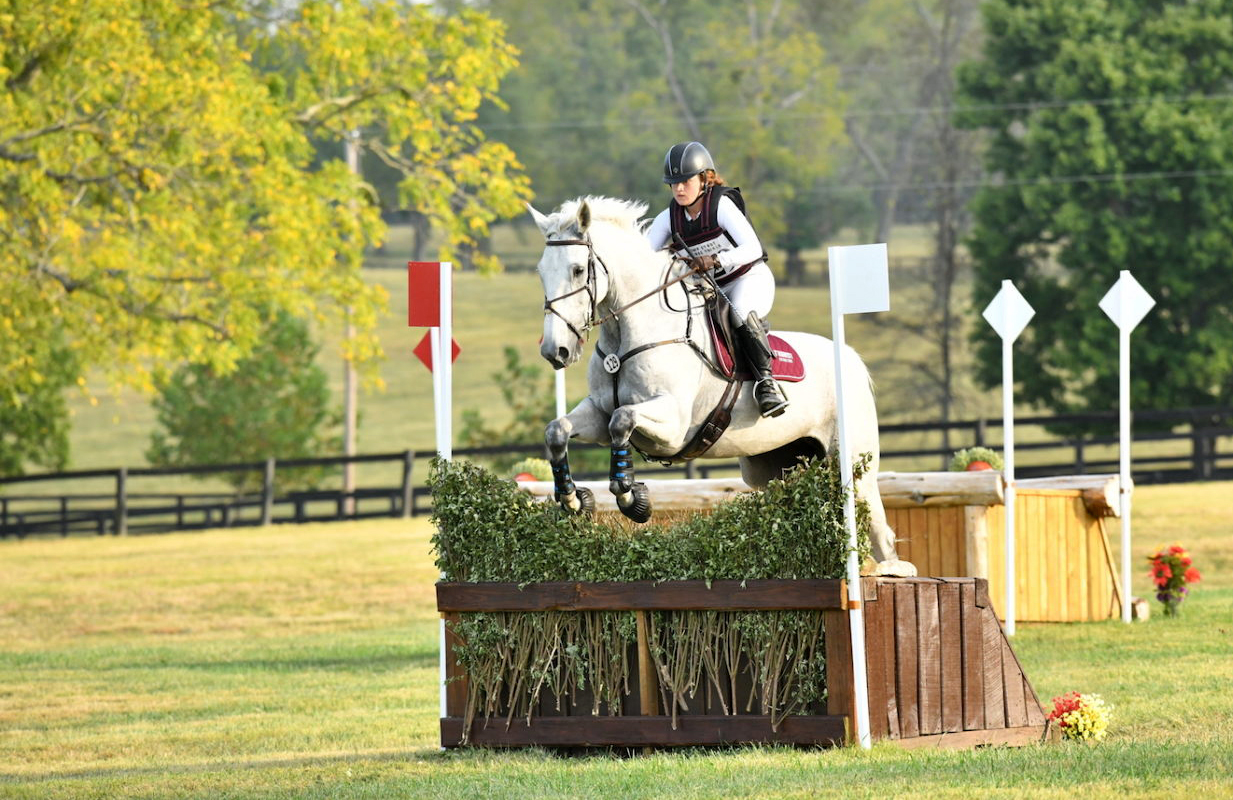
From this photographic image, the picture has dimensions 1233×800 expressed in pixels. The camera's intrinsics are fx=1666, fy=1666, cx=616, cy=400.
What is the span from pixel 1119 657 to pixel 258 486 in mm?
26997

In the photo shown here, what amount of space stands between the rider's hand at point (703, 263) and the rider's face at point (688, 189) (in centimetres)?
28

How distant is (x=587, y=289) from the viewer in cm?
718

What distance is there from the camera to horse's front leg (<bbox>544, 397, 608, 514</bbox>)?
712 centimetres

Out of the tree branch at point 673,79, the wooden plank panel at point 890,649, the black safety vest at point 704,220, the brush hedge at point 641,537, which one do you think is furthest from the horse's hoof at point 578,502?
the tree branch at point 673,79

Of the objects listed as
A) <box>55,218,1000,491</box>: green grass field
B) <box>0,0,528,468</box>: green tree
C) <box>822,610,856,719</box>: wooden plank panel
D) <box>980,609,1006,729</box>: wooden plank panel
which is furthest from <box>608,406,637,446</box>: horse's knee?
<box>55,218,1000,491</box>: green grass field

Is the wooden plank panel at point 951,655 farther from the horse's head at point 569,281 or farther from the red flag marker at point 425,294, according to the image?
the red flag marker at point 425,294

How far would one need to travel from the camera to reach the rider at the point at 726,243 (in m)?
7.58

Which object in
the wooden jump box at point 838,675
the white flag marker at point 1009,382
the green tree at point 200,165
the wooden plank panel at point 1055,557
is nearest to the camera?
the wooden jump box at point 838,675

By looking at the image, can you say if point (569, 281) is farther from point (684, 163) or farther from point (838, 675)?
point (838, 675)

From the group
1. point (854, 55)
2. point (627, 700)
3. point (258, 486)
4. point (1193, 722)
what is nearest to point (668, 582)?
point (627, 700)

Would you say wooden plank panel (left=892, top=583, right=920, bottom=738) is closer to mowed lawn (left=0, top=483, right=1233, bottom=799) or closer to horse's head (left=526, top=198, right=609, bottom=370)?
mowed lawn (left=0, top=483, right=1233, bottom=799)

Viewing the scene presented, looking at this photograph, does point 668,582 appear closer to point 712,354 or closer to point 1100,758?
point 712,354

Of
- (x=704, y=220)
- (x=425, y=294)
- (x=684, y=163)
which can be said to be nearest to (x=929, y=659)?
(x=704, y=220)

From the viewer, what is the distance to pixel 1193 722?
8.56 meters
